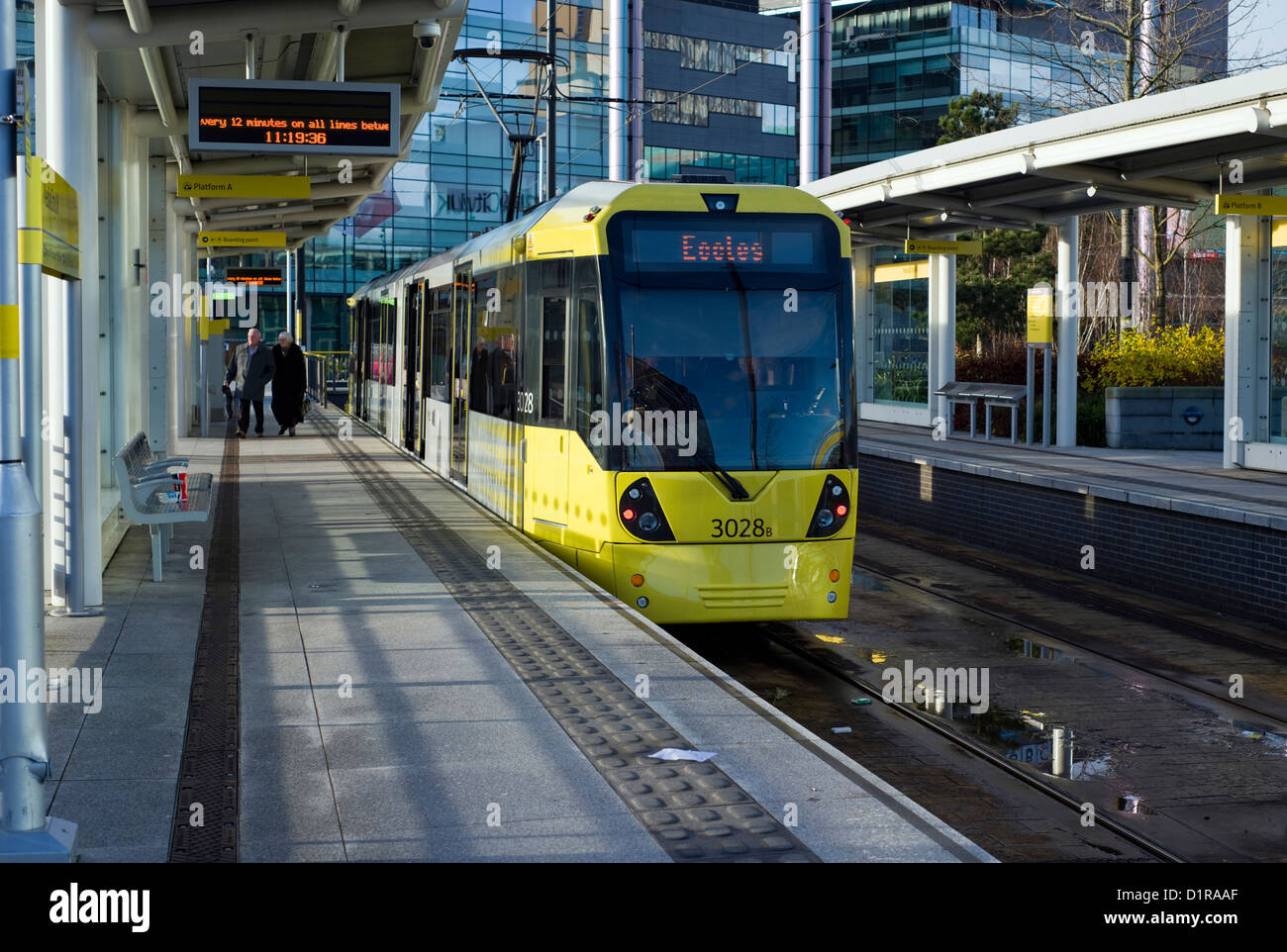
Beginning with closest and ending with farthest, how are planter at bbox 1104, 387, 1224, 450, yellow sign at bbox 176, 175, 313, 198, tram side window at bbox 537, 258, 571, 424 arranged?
tram side window at bbox 537, 258, 571, 424, yellow sign at bbox 176, 175, 313, 198, planter at bbox 1104, 387, 1224, 450

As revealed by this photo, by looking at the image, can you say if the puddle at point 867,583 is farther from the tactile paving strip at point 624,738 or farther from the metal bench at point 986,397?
the metal bench at point 986,397

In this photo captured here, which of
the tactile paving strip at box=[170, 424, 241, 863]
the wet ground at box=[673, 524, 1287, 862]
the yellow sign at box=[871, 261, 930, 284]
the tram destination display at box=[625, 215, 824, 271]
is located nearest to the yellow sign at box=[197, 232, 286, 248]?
the yellow sign at box=[871, 261, 930, 284]

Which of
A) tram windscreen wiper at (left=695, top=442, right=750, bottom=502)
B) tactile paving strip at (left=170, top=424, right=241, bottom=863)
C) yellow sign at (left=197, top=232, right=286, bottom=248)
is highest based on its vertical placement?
yellow sign at (left=197, top=232, right=286, bottom=248)

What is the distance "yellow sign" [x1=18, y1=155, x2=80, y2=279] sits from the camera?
222 inches

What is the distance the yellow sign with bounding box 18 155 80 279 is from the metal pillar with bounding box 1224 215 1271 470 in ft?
42.7

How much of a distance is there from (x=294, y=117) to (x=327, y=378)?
121ft

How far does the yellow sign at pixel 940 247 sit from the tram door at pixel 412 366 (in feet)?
22.6

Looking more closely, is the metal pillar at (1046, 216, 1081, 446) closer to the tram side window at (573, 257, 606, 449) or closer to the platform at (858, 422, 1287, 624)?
the platform at (858, 422, 1287, 624)

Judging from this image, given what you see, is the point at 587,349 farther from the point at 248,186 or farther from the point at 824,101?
the point at 824,101

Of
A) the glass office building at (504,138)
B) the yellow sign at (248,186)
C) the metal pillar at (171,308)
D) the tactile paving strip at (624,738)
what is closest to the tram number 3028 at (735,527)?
the tactile paving strip at (624,738)
